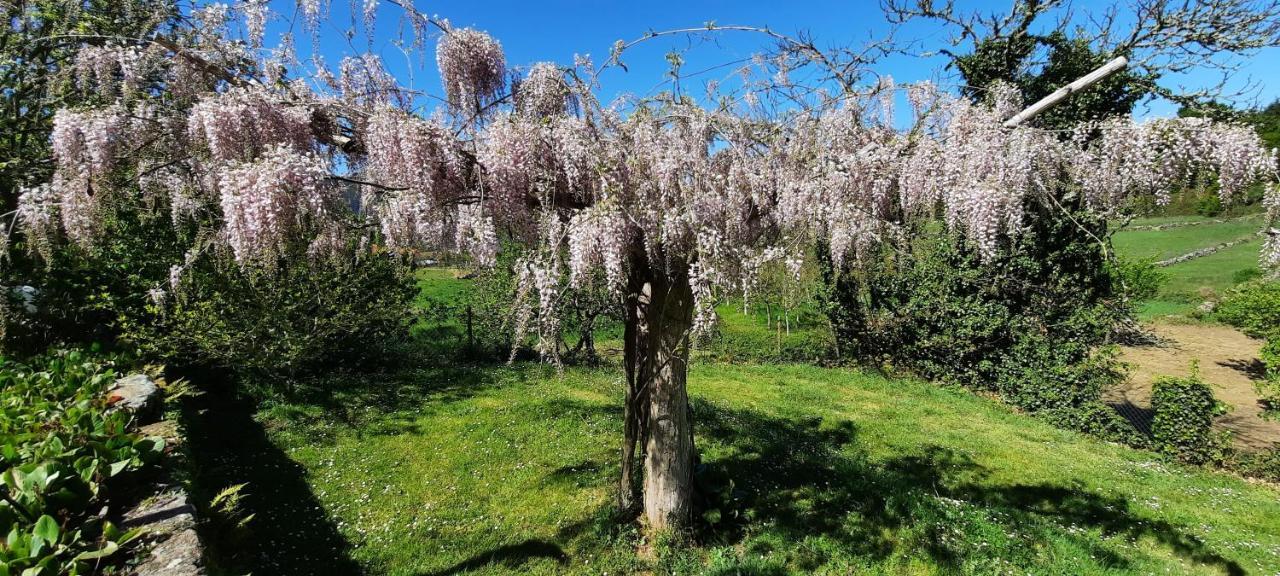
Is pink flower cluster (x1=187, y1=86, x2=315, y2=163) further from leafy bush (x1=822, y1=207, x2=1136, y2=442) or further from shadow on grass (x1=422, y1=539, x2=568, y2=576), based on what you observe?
leafy bush (x1=822, y1=207, x2=1136, y2=442)

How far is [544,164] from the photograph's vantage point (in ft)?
9.63

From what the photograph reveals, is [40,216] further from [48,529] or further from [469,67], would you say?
[469,67]

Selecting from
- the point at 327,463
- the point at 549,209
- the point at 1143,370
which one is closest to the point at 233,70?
the point at 549,209

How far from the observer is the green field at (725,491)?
4.14m

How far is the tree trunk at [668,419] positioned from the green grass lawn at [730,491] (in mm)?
303

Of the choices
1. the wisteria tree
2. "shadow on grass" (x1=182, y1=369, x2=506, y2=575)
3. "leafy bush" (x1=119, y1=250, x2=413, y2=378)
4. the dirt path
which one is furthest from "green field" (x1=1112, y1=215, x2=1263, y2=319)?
"leafy bush" (x1=119, y1=250, x2=413, y2=378)

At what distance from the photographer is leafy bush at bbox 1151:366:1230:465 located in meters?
7.01

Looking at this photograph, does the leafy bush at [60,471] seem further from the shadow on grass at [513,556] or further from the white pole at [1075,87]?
the white pole at [1075,87]

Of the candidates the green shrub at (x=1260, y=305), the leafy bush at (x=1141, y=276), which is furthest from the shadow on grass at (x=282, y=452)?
the green shrub at (x=1260, y=305)

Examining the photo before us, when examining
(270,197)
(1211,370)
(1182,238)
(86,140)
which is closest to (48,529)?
(270,197)

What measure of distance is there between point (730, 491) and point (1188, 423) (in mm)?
7047

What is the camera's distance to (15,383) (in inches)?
170

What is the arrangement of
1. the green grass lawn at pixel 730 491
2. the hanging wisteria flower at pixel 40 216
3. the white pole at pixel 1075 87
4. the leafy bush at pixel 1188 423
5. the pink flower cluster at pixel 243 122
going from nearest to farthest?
1. the white pole at pixel 1075 87
2. the pink flower cluster at pixel 243 122
3. the hanging wisteria flower at pixel 40 216
4. the green grass lawn at pixel 730 491
5. the leafy bush at pixel 1188 423

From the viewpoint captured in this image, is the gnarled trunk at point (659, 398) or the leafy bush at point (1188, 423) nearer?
the gnarled trunk at point (659, 398)
